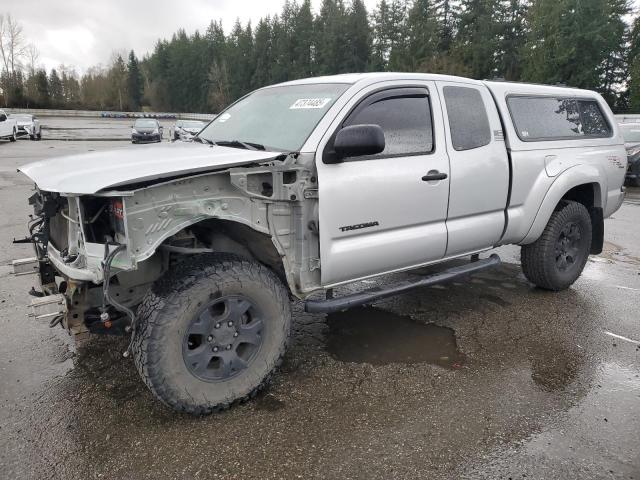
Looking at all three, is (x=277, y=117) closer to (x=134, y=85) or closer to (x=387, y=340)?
(x=387, y=340)

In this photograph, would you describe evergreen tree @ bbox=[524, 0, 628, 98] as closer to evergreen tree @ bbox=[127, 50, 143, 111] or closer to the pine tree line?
the pine tree line

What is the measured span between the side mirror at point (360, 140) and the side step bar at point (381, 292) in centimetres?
101

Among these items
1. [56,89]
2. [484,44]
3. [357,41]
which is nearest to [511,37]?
[484,44]

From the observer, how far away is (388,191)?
342 centimetres

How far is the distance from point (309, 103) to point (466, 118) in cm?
134

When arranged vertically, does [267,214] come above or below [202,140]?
below

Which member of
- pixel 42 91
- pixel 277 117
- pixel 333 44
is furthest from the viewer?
pixel 42 91

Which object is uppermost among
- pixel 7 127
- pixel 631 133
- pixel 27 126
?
pixel 27 126

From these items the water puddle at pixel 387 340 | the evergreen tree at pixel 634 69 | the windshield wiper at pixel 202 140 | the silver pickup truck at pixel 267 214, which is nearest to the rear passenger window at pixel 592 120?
the silver pickup truck at pixel 267 214

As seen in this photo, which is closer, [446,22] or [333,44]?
[446,22]

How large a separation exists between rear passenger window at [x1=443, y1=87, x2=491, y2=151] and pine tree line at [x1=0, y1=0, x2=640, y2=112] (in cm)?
2274

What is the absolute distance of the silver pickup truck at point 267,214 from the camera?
2699mm

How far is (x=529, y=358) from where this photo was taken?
12.3 ft

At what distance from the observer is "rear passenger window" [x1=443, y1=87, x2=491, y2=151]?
391cm
